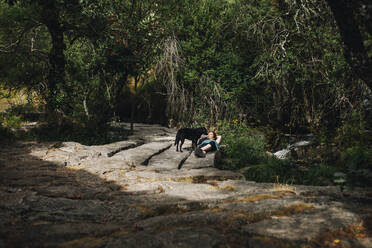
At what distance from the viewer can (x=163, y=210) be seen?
2.78 meters

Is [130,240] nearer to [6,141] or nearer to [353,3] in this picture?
[353,3]

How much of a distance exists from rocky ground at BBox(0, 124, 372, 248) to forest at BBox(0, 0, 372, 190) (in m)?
2.01

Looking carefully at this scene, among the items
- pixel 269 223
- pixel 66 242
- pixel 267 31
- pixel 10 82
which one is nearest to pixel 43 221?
pixel 66 242

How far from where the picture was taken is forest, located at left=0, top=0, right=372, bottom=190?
7373mm

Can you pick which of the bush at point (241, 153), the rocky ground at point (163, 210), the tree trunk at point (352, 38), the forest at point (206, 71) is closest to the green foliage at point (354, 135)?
the forest at point (206, 71)

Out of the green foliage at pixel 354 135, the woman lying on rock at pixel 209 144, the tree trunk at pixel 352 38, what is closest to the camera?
the tree trunk at pixel 352 38

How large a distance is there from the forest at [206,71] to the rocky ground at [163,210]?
2.01 meters

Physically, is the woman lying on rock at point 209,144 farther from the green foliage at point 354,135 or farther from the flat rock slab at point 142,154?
the green foliage at point 354,135

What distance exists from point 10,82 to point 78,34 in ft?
8.06

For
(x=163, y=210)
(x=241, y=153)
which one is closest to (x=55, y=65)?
(x=241, y=153)

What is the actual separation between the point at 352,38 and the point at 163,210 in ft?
8.32

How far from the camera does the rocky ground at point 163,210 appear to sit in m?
1.96

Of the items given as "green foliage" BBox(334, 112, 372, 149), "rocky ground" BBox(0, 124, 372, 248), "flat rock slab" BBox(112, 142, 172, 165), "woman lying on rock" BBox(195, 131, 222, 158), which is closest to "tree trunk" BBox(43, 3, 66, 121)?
"flat rock slab" BBox(112, 142, 172, 165)

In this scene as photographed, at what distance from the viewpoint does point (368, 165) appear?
14.4ft
